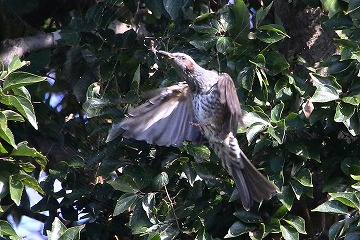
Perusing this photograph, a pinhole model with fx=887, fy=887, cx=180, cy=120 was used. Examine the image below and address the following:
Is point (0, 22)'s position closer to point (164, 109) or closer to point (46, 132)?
point (46, 132)

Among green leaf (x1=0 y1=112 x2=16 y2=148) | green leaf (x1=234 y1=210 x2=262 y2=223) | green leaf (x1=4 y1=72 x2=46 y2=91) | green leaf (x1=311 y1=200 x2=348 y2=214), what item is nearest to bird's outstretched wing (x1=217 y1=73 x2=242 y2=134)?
green leaf (x1=234 y1=210 x2=262 y2=223)

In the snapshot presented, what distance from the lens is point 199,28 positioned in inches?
132

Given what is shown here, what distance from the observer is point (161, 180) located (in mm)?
3357

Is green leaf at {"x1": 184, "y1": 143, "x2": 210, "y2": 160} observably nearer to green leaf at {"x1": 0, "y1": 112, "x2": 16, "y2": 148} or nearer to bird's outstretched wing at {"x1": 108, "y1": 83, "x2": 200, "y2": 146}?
bird's outstretched wing at {"x1": 108, "y1": 83, "x2": 200, "y2": 146}

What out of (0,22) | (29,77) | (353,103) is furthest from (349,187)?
(0,22)

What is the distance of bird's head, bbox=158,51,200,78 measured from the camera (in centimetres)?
350

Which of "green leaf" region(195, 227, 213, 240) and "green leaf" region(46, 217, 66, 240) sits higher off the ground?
"green leaf" region(46, 217, 66, 240)

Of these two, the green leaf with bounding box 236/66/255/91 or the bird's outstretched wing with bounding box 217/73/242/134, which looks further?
the green leaf with bounding box 236/66/255/91

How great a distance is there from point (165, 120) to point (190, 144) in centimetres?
31

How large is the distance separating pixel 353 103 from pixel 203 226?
71 cm

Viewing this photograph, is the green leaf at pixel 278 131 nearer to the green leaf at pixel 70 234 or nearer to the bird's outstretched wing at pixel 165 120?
the bird's outstretched wing at pixel 165 120

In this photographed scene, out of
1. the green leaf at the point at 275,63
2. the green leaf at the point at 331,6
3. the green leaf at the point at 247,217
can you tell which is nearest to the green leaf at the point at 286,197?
the green leaf at the point at 247,217

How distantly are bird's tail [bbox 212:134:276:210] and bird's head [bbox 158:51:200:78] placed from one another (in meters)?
0.30

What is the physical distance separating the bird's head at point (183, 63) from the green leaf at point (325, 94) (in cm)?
57
